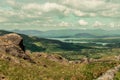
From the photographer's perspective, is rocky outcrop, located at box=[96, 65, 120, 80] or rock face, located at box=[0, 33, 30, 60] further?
rock face, located at box=[0, 33, 30, 60]

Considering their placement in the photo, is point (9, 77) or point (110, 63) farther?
point (110, 63)

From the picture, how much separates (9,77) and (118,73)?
3146 centimetres

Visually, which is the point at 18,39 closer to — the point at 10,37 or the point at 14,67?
the point at 10,37

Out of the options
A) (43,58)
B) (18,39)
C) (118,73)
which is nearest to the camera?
(118,73)

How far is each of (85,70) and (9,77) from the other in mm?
24668

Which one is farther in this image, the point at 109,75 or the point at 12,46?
the point at 12,46

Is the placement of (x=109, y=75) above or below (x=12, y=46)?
above

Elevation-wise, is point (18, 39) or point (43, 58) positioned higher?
point (18, 39)

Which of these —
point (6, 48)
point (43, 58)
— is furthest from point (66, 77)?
point (43, 58)

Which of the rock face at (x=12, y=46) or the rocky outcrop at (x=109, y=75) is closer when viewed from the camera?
the rocky outcrop at (x=109, y=75)

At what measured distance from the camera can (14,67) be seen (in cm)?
8938

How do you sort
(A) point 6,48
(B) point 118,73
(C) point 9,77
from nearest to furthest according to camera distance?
(B) point 118,73, (C) point 9,77, (A) point 6,48

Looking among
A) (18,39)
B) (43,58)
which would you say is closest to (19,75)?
(18,39)

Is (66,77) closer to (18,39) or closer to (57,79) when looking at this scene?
(57,79)
